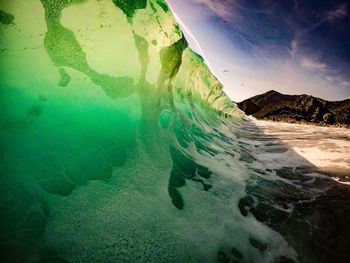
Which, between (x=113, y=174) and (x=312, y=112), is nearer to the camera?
(x=113, y=174)

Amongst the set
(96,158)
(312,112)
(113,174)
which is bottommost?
(113,174)

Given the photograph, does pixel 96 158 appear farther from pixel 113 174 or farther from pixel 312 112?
pixel 312 112

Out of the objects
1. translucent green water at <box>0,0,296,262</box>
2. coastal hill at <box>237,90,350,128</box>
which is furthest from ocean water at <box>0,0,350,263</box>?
coastal hill at <box>237,90,350,128</box>

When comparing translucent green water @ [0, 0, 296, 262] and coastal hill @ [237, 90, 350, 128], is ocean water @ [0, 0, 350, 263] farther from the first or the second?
coastal hill @ [237, 90, 350, 128]

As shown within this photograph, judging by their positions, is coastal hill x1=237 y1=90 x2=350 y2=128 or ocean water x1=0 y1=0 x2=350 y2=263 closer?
ocean water x1=0 y1=0 x2=350 y2=263

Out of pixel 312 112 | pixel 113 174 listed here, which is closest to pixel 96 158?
pixel 113 174

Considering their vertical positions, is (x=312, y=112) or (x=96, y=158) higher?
(x=312, y=112)
